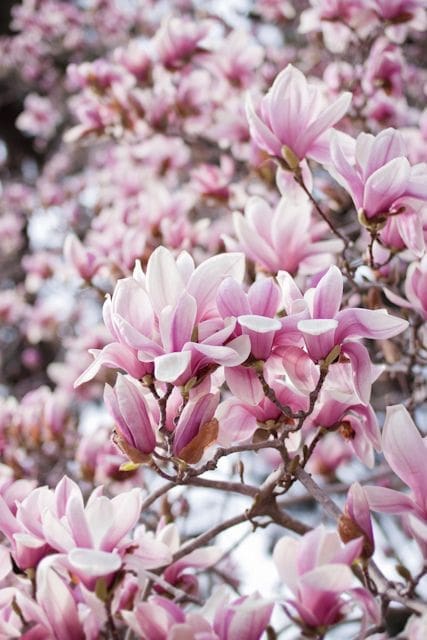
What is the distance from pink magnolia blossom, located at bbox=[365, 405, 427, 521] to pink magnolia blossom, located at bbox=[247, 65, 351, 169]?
460 millimetres

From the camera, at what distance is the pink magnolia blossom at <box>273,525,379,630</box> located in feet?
2.06

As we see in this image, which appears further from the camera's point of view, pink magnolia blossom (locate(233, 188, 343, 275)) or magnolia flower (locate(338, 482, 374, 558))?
pink magnolia blossom (locate(233, 188, 343, 275))

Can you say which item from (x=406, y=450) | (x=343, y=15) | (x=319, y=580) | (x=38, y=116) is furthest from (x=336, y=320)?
(x=38, y=116)

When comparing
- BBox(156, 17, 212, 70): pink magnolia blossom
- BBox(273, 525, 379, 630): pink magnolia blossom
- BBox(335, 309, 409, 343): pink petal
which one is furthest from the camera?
BBox(156, 17, 212, 70): pink magnolia blossom

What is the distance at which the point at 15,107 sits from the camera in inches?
248

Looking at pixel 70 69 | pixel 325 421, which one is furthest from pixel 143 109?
pixel 325 421

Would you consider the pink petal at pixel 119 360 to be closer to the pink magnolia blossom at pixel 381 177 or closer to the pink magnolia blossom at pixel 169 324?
the pink magnolia blossom at pixel 169 324

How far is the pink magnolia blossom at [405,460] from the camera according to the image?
28.0 inches

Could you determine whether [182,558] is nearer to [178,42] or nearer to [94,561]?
[94,561]

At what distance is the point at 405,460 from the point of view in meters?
0.72

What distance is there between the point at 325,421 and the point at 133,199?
5.52 ft

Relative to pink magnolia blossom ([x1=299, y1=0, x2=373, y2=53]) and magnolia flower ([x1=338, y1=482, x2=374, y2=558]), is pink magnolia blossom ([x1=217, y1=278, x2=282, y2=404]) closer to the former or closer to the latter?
magnolia flower ([x1=338, y1=482, x2=374, y2=558])

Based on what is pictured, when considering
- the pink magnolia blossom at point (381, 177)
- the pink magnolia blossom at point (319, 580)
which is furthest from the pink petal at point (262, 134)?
the pink magnolia blossom at point (319, 580)

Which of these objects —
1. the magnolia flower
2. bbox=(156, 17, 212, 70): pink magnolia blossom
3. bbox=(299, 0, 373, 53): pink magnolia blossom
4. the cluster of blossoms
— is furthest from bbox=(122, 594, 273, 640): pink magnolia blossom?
bbox=(156, 17, 212, 70): pink magnolia blossom
